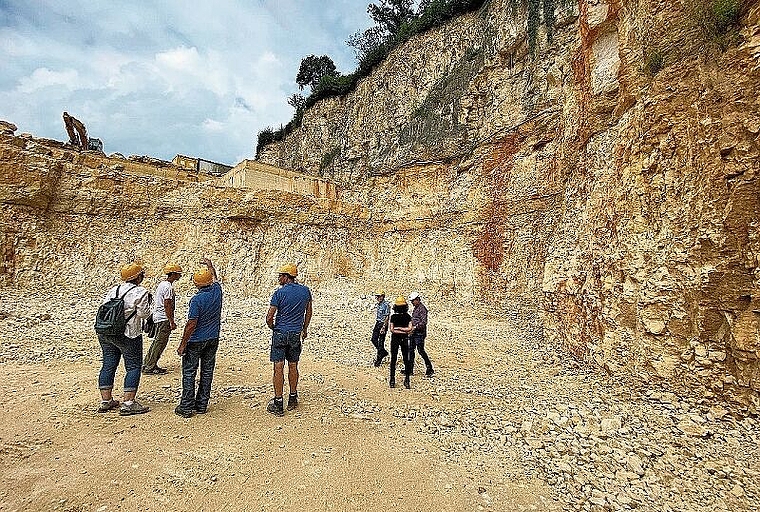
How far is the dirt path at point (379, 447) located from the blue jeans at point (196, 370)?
0.23 metres

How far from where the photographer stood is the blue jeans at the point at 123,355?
4523mm

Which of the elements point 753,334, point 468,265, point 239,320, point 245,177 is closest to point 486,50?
point 468,265

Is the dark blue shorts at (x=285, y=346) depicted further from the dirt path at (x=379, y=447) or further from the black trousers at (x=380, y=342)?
the black trousers at (x=380, y=342)

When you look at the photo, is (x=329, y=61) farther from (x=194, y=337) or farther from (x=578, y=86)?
(x=194, y=337)

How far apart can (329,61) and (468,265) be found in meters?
33.9

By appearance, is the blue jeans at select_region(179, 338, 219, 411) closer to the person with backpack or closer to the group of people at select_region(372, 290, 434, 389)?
the person with backpack

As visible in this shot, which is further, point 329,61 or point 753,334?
point 329,61

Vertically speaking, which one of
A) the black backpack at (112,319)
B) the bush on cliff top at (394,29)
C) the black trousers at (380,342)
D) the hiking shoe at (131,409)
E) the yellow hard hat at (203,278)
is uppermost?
the bush on cliff top at (394,29)

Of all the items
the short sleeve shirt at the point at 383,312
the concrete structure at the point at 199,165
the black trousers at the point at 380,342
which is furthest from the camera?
the concrete structure at the point at 199,165

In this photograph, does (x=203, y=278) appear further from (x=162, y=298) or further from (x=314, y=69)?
(x=314, y=69)

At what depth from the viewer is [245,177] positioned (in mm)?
18562

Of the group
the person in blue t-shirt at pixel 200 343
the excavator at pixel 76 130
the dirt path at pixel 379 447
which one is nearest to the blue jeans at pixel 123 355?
the dirt path at pixel 379 447

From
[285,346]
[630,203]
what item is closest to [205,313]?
[285,346]

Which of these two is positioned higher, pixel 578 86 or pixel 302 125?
pixel 302 125
